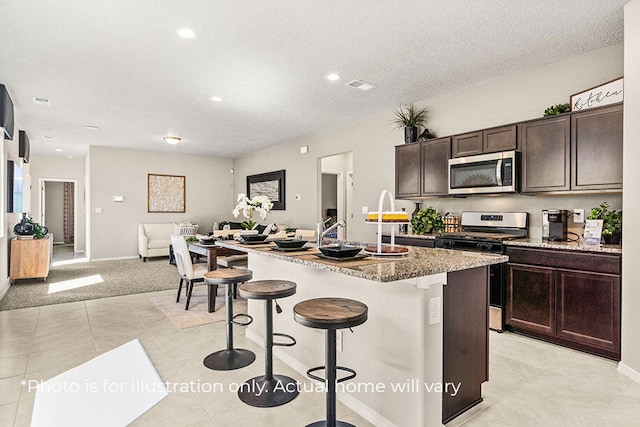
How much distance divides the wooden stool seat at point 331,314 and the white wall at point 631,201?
2059 mm

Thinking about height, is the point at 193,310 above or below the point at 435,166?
below

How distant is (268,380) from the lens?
2.29 meters

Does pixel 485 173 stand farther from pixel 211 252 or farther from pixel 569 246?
pixel 211 252

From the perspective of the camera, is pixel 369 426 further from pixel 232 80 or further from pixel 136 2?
pixel 232 80

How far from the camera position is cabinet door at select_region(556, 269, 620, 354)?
2629 mm

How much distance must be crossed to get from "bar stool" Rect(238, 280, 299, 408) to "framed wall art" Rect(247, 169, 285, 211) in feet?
17.8

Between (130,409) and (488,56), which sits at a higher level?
(488,56)

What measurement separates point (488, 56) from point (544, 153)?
3.43 ft

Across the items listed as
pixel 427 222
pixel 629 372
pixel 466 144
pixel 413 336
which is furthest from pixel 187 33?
pixel 629 372

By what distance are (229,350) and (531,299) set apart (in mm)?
2603

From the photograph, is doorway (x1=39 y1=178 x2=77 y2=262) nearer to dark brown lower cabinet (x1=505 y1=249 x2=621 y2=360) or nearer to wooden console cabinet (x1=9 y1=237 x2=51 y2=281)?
wooden console cabinet (x1=9 y1=237 x2=51 y2=281)

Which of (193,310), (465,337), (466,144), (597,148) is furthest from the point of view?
(193,310)

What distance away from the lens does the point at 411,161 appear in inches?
175

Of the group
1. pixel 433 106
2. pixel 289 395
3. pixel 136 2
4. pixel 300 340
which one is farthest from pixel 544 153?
pixel 136 2
